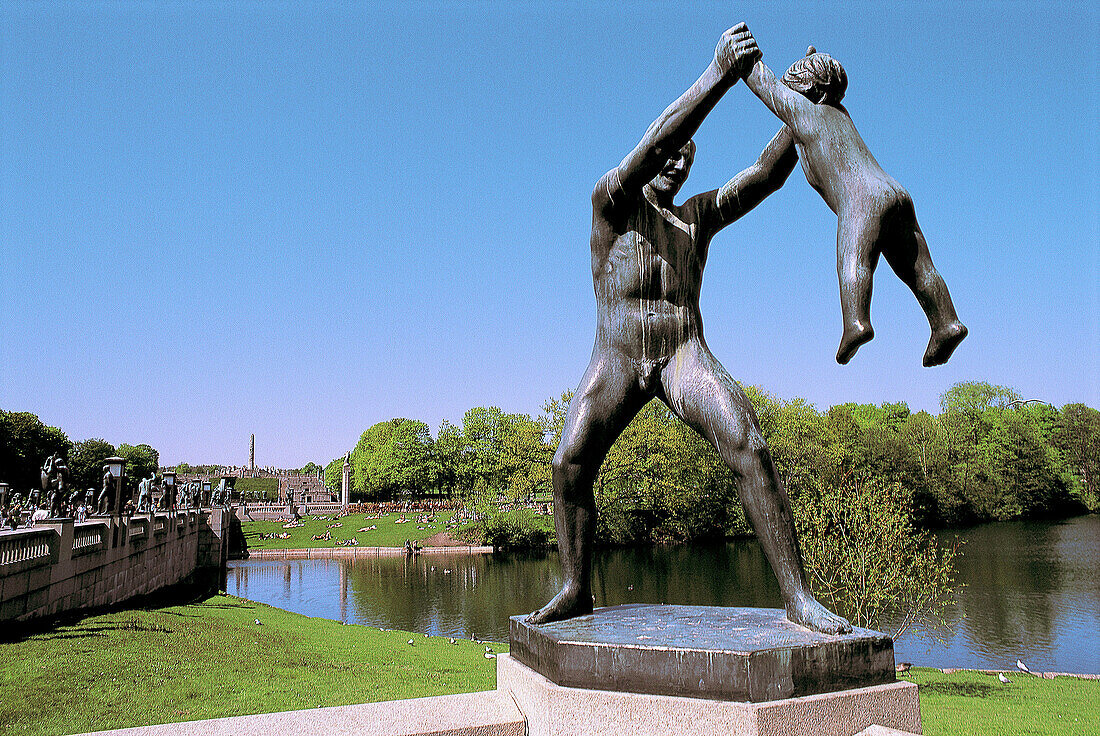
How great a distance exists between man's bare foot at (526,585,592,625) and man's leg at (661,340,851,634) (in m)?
1.18

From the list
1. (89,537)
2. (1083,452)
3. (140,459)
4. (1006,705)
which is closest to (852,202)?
(1006,705)

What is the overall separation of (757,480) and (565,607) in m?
1.42

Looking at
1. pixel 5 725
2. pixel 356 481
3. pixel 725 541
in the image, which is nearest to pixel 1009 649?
pixel 5 725

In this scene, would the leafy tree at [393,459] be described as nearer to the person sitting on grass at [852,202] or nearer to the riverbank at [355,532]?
the riverbank at [355,532]

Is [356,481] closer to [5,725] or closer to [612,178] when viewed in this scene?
[5,725]

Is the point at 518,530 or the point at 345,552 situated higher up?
the point at 518,530

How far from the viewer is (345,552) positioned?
46.2m

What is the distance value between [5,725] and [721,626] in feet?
30.1

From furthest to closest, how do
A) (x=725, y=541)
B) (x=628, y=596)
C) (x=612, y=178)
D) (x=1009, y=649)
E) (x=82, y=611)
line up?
(x=725, y=541) < (x=628, y=596) < (x=1009, y=649) < (x=82, y=611) < (x=612, y=178)

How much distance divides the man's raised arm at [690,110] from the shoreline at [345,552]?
139 ft

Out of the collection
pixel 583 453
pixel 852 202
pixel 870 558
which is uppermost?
pixel 852 202

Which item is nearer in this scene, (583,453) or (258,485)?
(583,453)

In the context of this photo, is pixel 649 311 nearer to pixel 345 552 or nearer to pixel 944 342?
pixel 944 342

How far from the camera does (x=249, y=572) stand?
39.8m
